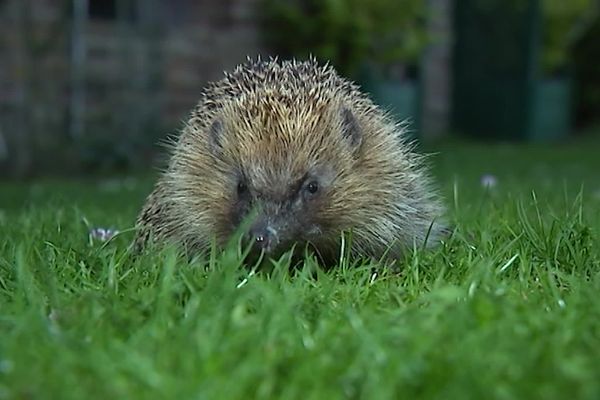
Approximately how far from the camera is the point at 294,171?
11.6 feet

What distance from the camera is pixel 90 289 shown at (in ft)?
9.05

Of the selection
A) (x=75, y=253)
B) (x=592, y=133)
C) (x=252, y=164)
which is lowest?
(x=592, y=133)

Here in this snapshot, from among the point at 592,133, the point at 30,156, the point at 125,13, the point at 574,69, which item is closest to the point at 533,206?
the point at 30,156

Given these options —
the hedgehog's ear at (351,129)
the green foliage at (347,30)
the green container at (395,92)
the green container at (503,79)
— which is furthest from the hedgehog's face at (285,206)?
the green container at (503,79)

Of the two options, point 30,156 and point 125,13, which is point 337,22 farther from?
point 30,156

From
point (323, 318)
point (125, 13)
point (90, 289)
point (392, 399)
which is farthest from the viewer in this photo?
point (125, 13)

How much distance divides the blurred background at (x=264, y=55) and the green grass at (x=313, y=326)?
7665mm

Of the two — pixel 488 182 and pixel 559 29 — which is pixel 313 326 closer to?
pixel 488 182

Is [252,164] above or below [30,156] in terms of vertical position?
above

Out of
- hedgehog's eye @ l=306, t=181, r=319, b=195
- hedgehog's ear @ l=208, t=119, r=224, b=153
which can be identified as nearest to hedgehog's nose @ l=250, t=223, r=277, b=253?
hedgehog's eye @ l=306, t=181, r=319, b=195

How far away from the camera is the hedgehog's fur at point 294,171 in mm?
3553

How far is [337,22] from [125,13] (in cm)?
281

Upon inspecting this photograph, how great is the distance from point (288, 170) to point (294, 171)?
0.07 ft

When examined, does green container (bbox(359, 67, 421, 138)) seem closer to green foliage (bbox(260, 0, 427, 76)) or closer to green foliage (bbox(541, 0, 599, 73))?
green foliage (bbox(260, 0, 427, 76))
